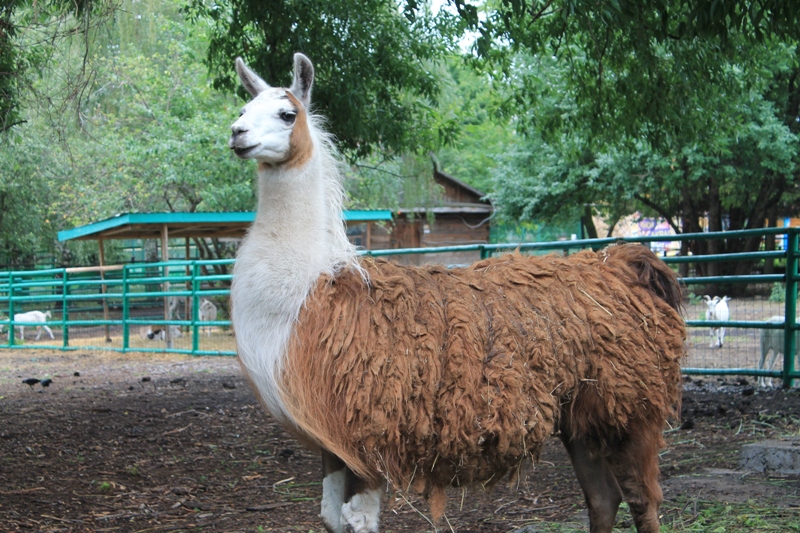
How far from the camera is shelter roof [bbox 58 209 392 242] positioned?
13383 mm

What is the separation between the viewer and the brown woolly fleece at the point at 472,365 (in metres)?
3.01

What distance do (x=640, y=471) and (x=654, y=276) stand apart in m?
0.89

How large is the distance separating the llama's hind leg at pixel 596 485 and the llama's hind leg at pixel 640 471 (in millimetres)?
100

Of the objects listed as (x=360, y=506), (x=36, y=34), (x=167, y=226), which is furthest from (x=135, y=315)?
(x=360, y=506)

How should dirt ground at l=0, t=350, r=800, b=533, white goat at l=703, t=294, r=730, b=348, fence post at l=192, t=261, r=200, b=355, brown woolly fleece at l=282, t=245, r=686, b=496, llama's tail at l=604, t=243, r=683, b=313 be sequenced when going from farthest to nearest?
fence post at l=192, t=261, r=200, b=355 < white goat at l=703, t=294, r=730, b=348 < dirt ground at l=0, t=350, r=800, b=533 < llama's tail at l=604, t=243, r=683, b=313 < brown woolly fleece at l=282, t=245, r=686, b=496

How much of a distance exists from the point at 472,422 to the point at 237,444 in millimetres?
3681

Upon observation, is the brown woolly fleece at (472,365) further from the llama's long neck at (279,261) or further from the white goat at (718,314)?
the white goat at (718,314)

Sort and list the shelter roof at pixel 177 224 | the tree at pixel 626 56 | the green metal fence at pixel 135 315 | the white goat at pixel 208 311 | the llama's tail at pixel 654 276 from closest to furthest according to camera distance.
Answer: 1. the llama's tail at pixel 654 276
2. the tree at pixel 626 56
3. the green metal fence at pixel 135 315
4. the shelter roof at pixel 177 224
5. the white goat at pixel 208 311

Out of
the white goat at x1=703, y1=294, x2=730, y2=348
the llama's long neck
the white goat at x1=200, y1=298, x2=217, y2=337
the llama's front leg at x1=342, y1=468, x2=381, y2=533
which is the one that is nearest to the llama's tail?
the llama's long neck

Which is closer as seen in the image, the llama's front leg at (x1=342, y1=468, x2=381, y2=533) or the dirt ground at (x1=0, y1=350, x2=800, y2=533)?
the llama's front leg at (x1=342, y1=468, x2=381, y2=533)

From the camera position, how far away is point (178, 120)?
17266mm

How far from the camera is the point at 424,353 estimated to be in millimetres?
3078

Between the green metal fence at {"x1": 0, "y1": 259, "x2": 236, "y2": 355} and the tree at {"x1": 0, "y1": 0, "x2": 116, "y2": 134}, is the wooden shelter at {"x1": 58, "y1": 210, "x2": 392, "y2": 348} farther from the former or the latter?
the tree at {"x1": 0, "y1": 0, "x2": 116, "y2": 134}

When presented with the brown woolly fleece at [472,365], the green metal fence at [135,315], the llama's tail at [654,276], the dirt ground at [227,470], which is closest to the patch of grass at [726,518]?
the dirt ground at [227,470]
